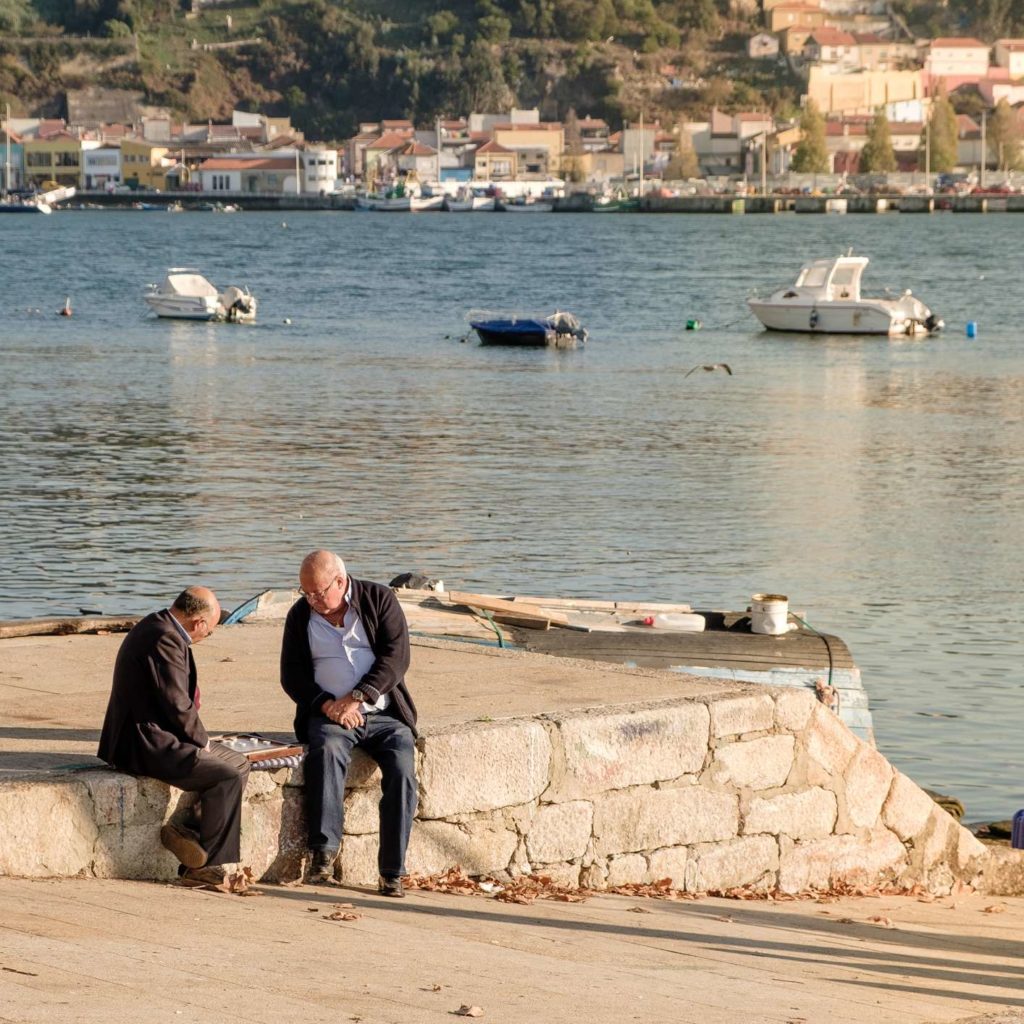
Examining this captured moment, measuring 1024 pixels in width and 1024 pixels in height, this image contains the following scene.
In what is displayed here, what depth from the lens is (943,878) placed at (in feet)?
37.2

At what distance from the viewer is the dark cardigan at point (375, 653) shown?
29.3ft

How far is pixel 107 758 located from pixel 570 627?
641 centimetres

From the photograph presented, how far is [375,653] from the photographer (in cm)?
901

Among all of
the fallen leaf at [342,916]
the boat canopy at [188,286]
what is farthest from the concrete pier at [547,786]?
the boat canopy at [188,286]

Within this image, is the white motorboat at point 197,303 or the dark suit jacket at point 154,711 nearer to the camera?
the dark suit jacket at point 154,711

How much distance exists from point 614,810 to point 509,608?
4755 mm

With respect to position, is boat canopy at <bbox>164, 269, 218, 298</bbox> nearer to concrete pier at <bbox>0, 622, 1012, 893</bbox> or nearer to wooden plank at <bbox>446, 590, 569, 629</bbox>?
wooden plank at <bbox>446, 590, 569, 629</bbox>

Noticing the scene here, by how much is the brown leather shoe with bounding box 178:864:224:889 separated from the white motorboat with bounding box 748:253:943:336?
2165 inches

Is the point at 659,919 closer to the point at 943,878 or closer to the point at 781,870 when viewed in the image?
the point at 781,870

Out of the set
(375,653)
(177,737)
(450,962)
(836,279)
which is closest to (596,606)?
(375,653)

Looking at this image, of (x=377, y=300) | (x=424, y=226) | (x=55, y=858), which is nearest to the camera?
(x=55, y=858)

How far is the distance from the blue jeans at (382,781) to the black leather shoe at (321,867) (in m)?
0.03

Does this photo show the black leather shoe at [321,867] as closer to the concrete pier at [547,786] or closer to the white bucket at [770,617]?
the concrete pier at [547,786]

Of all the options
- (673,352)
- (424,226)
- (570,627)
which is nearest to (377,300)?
(673,352)
